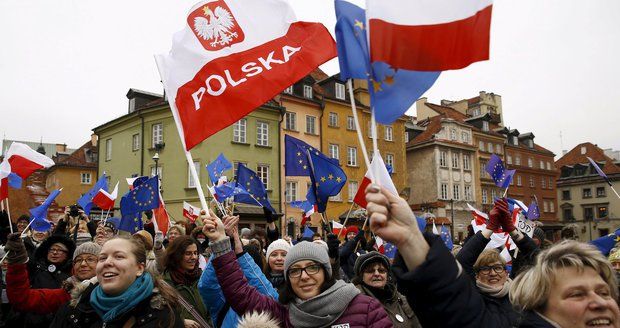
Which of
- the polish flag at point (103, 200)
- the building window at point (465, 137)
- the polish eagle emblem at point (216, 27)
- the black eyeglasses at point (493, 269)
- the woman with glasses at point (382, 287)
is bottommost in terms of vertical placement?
the woman with glasses at point (382, 287)

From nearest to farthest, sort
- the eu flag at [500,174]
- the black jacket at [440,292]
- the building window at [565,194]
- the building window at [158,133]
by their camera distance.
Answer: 1. the black jacket at [440,292]
2. the eu flag at [500,174]
3. the building window at [158,133]
4. the building window at [565,194]

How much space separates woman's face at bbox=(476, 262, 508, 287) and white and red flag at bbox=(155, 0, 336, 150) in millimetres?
2425

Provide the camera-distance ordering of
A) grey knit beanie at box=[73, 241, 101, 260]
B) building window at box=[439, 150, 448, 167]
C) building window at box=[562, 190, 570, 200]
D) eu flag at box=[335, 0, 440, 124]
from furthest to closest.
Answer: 1. building window at box=[562, 190, 570, 200]
2. building window at box=[439, 150, 448, 167]
3. grey knit beanie at box=[73, 241, 101, 260]
4. eu flag at box=[335, 0, 440, 124]

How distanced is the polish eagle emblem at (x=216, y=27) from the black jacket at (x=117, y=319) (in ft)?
8.13

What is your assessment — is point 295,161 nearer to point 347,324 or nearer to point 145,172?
point 347,324

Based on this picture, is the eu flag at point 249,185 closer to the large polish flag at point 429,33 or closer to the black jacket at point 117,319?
the black jacket at point 117,319

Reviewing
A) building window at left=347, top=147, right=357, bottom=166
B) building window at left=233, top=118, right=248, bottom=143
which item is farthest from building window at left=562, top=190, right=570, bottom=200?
building window at left=233, top=118, right=248, bottom=143

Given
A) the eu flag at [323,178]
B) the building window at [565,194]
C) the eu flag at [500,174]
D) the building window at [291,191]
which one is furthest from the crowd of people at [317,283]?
the building window at [565,194]

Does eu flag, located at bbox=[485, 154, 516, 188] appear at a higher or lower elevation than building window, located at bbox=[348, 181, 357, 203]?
lower

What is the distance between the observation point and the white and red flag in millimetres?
4543

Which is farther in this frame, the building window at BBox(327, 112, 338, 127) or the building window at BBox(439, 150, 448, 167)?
the building window at BBox(439, 150, 448, 167)

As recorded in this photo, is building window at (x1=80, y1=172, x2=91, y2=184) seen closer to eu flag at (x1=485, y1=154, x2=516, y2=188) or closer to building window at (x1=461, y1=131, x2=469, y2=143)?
building window at (x1=461, y1=131, x2=469, y2=143)

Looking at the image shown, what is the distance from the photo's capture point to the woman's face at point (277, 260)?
5.24 meters

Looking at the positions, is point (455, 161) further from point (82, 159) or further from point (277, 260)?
point (277, 260)
